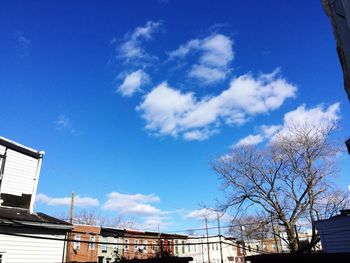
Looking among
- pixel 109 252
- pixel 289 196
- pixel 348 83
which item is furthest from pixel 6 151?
pixel 109 252

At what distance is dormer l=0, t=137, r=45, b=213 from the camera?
1600cm

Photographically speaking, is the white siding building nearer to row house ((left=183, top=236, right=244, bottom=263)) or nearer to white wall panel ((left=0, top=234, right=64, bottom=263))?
white wall panel ((left=0, top=234, right=64, bottom=263))

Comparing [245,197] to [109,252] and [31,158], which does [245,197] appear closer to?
[31,158]

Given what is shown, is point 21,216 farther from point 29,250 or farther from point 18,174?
point 18,174

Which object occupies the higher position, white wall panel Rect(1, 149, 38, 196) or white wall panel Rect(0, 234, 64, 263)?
white wall panel Rect(1, 149, 38, 196)

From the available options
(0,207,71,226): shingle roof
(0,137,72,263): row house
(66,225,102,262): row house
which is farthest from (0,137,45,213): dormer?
(66,225,102,262): row house

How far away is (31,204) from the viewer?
16578 mm

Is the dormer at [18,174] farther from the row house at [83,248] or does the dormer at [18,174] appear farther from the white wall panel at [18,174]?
the row house at [83,248]

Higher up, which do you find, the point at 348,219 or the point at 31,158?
the point at 31,158

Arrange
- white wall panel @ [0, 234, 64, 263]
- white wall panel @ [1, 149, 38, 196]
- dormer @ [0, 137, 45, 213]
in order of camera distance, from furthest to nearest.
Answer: white wall panel @ [1, 149, 38, 196], dormer @ [0, 137, 45, 213], white wall panel @ [0, 234, 64, 263]

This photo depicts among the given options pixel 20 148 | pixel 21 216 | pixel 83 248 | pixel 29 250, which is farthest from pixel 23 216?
pixel 83 248

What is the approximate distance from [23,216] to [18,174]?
120 inches

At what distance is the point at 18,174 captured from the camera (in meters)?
16.9

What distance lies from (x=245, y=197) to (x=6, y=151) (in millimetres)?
20651
